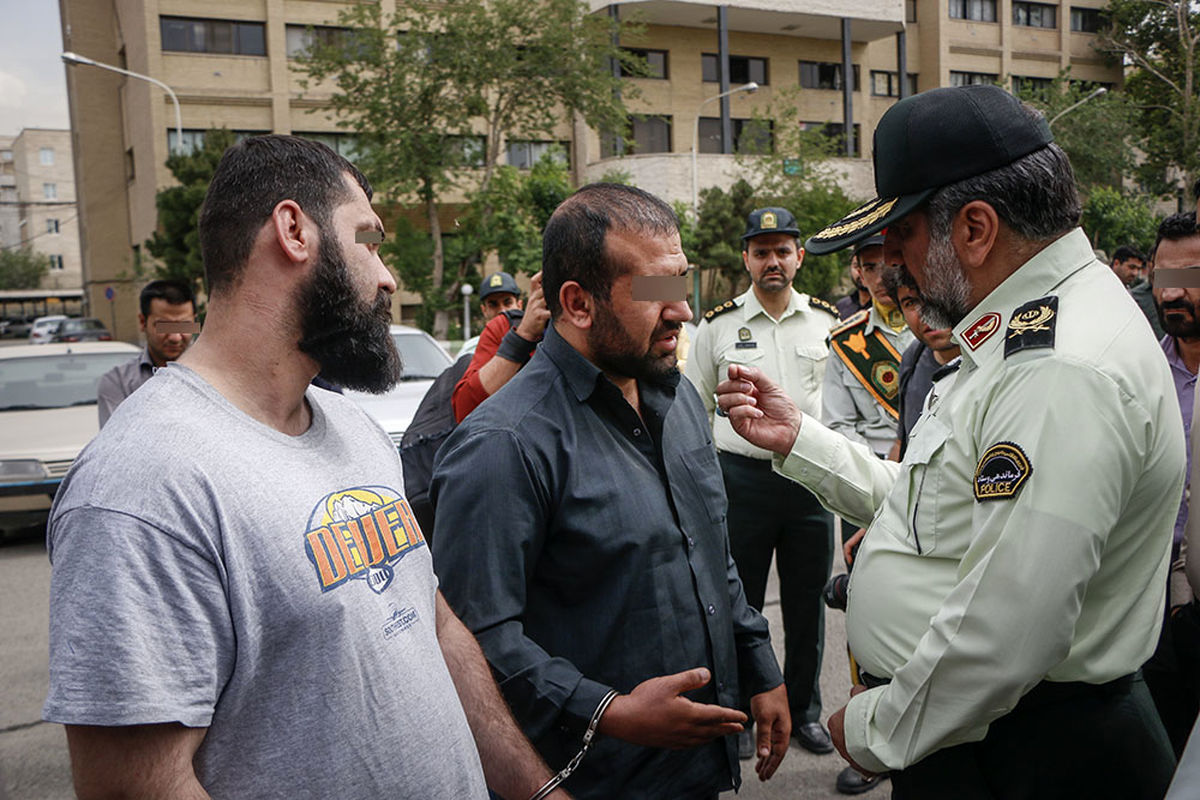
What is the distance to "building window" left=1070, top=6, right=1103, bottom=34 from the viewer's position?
4316cm

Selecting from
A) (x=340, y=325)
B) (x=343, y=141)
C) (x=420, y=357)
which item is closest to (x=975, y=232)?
(x=340, y=325)

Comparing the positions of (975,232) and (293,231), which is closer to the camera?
(293,231)

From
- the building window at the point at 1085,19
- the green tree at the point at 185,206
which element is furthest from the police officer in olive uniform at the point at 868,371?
the building window at the point at 1085,19

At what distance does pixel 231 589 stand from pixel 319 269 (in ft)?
1.93

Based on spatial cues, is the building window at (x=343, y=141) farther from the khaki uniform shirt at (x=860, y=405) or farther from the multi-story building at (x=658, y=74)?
the khaki uniform shirt at (x=860, y=405)

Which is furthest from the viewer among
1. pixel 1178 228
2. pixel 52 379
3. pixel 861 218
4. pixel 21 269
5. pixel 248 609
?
pixel 21 269

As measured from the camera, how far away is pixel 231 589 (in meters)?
1.33

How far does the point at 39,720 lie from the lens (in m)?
4.54

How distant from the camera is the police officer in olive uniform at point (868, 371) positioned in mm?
4598

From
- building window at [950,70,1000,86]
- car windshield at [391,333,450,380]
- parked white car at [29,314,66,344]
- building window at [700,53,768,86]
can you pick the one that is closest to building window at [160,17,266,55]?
parked white car at [29,314,66,344]

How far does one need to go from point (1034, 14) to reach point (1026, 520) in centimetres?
4823

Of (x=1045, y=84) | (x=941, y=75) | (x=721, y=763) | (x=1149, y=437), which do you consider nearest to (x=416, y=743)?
(x=721, y=763)

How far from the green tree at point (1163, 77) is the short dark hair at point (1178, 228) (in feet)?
120

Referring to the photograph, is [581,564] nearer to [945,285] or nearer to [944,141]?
[945,285]
